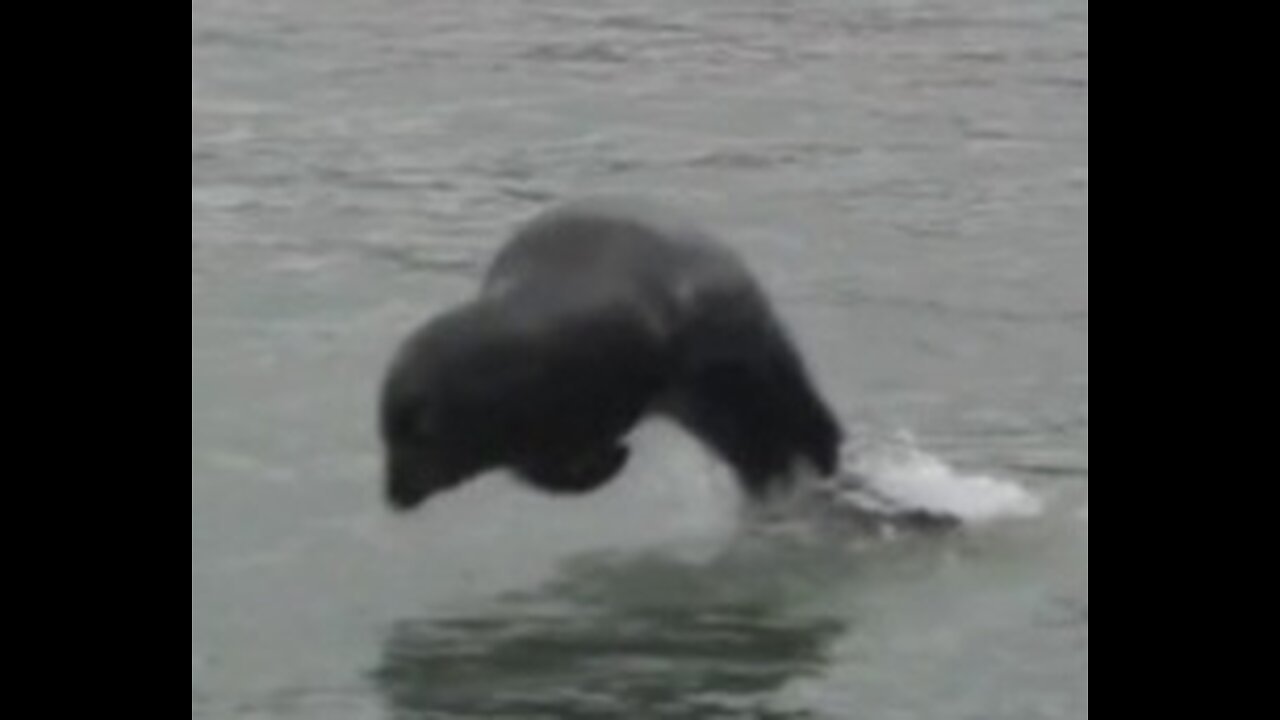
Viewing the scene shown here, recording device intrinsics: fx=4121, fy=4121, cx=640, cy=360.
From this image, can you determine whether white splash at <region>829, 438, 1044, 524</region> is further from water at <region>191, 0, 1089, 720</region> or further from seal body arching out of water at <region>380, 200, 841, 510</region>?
seal body arching out of water at <region>380, 200, 841, 510</region>

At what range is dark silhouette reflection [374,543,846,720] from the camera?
9.12m

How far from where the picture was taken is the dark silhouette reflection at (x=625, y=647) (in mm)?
9125

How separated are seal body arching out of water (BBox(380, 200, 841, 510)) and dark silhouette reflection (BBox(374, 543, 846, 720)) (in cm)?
31

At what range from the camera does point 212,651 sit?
9492 millimetres

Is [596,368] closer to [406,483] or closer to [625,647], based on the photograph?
[406,483]

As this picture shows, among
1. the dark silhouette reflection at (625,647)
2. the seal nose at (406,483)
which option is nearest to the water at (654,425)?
the dark silhouette reflection at (625,647)

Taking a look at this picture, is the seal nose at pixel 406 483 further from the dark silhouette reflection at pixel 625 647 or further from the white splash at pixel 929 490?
the white splash at pixel 929 490

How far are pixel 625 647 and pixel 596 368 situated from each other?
66 cm

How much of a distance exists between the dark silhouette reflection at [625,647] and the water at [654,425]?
1cm

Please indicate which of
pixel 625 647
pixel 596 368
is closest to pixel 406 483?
pixel 596 368
